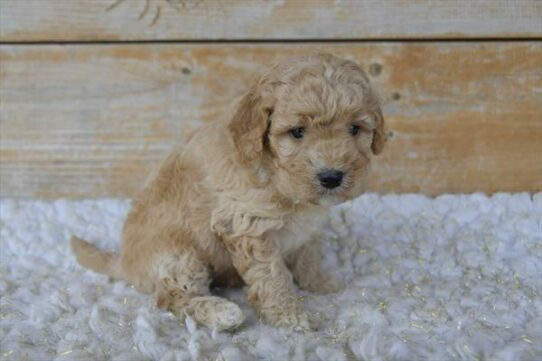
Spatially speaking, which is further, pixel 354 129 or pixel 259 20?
pixel 259 20

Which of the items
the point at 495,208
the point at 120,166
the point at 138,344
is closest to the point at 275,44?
the point at 120,166

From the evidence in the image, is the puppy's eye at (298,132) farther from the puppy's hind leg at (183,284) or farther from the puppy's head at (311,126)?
the puppy's hind leg at (183,284)

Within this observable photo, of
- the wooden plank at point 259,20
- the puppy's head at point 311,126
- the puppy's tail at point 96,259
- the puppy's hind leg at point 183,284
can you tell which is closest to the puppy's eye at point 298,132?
the puppy's head at point 311,126

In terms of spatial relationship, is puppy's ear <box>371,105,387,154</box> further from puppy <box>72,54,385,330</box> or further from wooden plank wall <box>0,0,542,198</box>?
wooden plank wall <box>0,0,542,198</box>

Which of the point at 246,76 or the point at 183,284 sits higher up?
the point at 246,76

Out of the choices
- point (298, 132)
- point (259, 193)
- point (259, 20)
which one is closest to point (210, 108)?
point (259, 20)

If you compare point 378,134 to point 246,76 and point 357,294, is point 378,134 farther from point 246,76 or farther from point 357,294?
point 246,76

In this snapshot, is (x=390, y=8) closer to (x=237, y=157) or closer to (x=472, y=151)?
(x=472, y=151)
